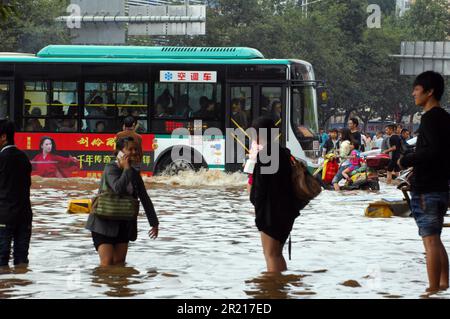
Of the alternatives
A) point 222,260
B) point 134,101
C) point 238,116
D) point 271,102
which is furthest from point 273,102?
point 222,260

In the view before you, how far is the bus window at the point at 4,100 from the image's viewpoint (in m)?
28.8

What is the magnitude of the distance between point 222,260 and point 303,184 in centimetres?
256

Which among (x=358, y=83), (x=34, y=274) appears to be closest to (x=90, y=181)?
(x=34, y=274)

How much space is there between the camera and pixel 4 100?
2894 centimetres

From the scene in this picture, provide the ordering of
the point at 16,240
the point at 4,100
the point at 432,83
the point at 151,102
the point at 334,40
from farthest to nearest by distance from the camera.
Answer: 1. the point at 334,40
2. the point at 4,100
3. the point at 151,102
4. the point at 16,240
5. the point at 432,83

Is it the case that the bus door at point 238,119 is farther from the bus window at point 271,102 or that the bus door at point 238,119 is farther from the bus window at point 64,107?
the bus window at point 64,107

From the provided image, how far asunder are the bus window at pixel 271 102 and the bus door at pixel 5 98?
5920 mm

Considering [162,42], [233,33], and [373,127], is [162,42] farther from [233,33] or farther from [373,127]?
[373,127]

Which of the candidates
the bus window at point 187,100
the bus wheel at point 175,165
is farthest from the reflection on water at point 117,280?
the bus window at point 187,100

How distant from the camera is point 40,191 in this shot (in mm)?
25812

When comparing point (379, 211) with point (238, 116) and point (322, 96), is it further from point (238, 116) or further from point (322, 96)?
point (238, 116)

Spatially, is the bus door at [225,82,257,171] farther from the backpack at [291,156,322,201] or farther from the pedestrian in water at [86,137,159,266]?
the backpack at [291,156,322,201]

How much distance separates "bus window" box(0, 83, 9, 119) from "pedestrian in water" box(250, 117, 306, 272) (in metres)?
18.3
